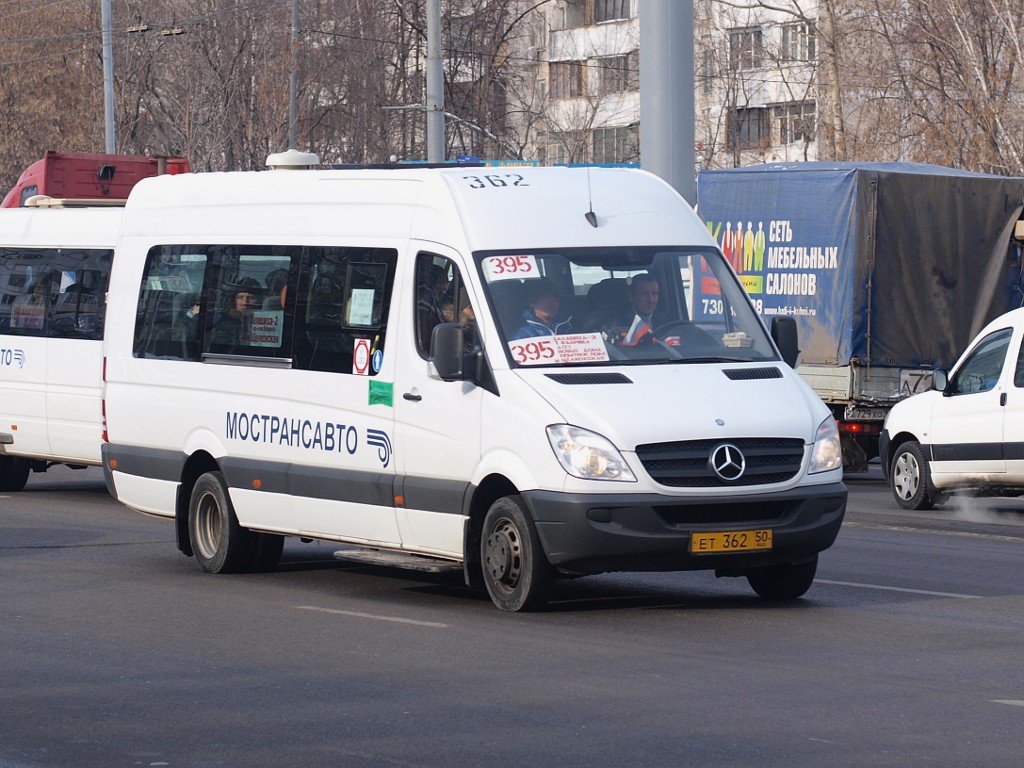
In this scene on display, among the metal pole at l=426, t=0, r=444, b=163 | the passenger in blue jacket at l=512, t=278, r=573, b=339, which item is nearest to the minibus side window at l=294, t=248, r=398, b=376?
the passenger in blue jacket at l=512, t=278, r=573, b=339

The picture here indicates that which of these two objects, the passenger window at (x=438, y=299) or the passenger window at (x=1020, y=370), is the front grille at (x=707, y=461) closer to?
the passenger window at (x=438, y=299)

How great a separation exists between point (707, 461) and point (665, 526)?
0.39 meters

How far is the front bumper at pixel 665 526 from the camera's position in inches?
386

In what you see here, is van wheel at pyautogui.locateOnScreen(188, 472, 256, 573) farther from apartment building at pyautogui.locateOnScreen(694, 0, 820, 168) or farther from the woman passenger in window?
apartment building at pyautogui.locateOnScreen(694, 0, 820, 168)

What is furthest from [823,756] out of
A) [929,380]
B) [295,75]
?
[295,75]

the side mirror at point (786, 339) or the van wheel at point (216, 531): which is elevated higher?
the side mirror at point (786, 339)

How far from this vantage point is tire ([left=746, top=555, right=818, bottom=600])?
1077 cm

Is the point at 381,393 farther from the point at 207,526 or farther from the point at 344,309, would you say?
the point at 207,526

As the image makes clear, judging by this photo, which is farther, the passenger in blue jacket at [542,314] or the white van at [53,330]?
the white van at [53,330]

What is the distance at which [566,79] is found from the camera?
65.6 m

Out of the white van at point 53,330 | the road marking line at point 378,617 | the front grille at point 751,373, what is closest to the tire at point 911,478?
the white van at point 53,330

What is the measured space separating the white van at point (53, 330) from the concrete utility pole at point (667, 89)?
847 centimetres

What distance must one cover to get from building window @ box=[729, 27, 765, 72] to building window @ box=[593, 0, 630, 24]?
35.9 ft

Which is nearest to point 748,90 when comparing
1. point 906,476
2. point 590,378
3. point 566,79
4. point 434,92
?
point 566,79
